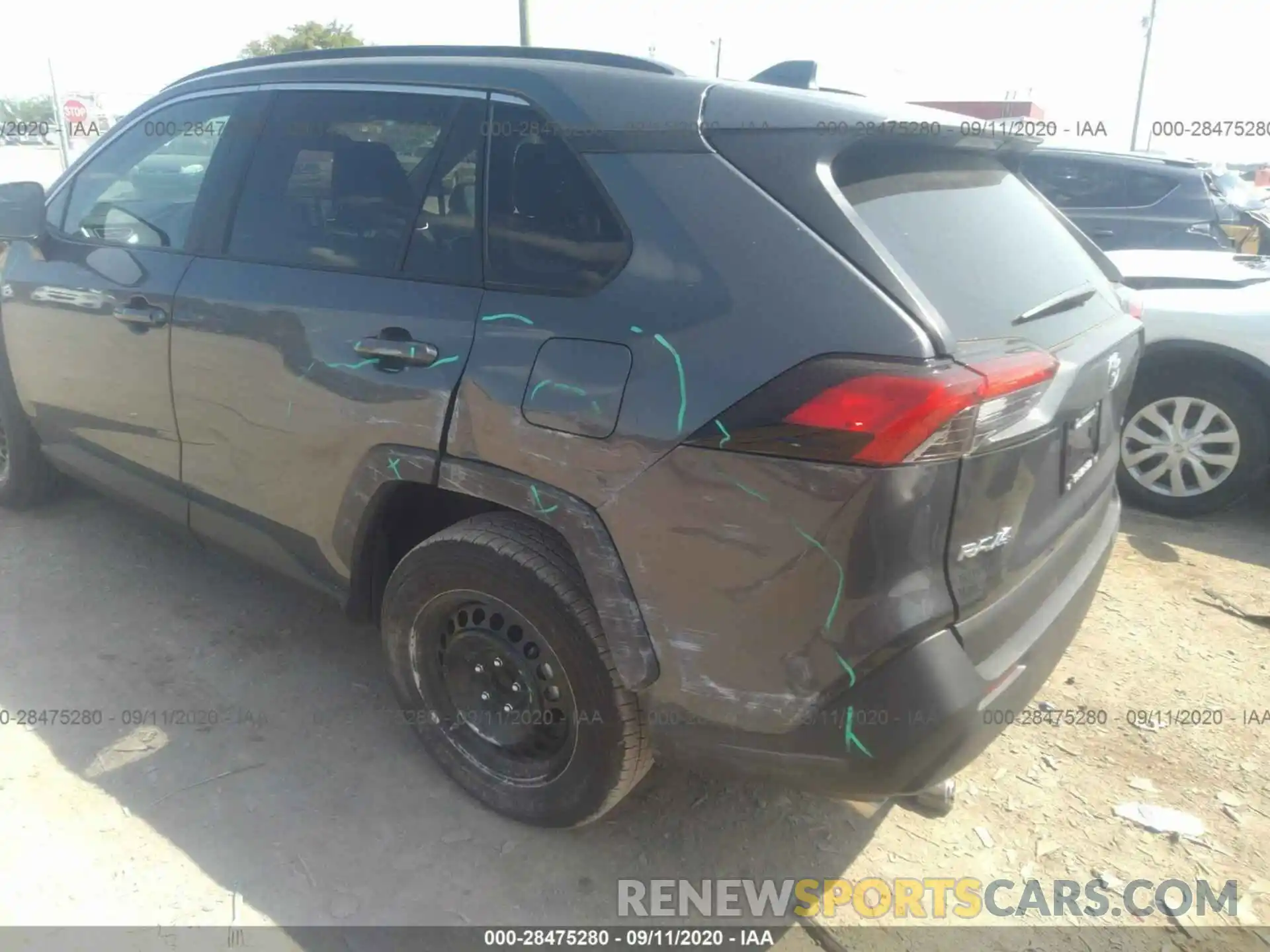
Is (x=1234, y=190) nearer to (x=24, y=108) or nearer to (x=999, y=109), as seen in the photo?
(x=999, y=109)

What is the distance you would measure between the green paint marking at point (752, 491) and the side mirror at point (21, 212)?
121 inches

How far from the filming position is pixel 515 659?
233 cm

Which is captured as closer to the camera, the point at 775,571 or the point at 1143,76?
the point at 775,571

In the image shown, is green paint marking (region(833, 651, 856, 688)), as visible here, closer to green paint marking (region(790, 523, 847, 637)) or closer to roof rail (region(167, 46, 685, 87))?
green paint marking (region(790, 523, 847, 637))

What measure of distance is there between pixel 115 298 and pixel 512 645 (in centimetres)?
188

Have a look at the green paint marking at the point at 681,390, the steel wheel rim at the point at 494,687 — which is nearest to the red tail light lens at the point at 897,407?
the green paint marking at the point at 681,390

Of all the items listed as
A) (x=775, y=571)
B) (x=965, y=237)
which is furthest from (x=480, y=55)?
(x=775, y=571)

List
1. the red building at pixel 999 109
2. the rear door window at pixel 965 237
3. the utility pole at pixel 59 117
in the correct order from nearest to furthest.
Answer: the rear door window at pixel 965 237
the utility pole at pixel 59 117
the red building at pixel 999 109

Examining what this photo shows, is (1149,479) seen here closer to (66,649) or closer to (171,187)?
(171,187)

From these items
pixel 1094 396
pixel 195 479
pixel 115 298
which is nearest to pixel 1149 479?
pixel 1094 396

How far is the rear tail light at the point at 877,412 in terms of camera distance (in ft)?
5.49

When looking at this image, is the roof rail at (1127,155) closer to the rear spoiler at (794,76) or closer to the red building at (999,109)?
the rear spoiler at (794,76)
